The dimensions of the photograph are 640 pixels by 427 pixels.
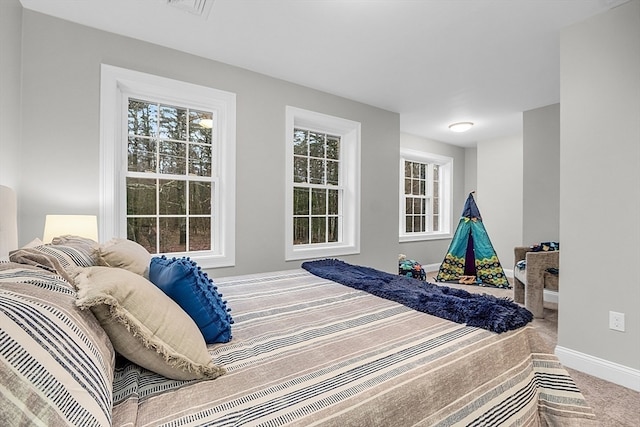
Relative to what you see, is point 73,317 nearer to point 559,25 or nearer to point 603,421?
point 603,421

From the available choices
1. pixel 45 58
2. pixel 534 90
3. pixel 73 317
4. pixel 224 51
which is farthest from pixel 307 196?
pixel 73 317

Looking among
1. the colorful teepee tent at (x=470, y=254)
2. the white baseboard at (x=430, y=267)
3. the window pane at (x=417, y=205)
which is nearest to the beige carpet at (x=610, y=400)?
the colorful teepee tent at (x=470, y=254)

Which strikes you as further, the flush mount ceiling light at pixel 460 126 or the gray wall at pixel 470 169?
the gray wall at pixel 470 169

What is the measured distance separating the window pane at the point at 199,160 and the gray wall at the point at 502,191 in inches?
208

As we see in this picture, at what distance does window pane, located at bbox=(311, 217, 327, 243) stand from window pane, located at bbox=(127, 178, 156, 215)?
5.93 feet

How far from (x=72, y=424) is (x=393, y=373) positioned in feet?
2.68

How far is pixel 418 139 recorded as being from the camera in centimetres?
600

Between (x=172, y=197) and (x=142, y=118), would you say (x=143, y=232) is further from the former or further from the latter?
(x=142, y=118)

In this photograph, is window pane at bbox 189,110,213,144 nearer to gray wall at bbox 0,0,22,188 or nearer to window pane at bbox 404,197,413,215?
gray wall at bbox 0,0,22,188

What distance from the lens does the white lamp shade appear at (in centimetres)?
202

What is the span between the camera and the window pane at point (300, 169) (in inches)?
149

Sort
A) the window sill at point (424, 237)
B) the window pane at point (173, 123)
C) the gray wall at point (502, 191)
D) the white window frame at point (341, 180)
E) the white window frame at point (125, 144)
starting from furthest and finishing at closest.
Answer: the window sill at point (424, 237)
the gray wall at point (502, 191)
the white window frame at point (341, 180)
the window pane at point (173, 123)
the white window frame at point (125, 144)

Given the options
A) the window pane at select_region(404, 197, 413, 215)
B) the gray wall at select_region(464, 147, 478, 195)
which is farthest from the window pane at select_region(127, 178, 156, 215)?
the gray wall at select_region(464, 147, 478, 195)

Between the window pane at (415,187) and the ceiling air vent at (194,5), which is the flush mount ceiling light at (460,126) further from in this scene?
the ceiling air vent at (194,5)
